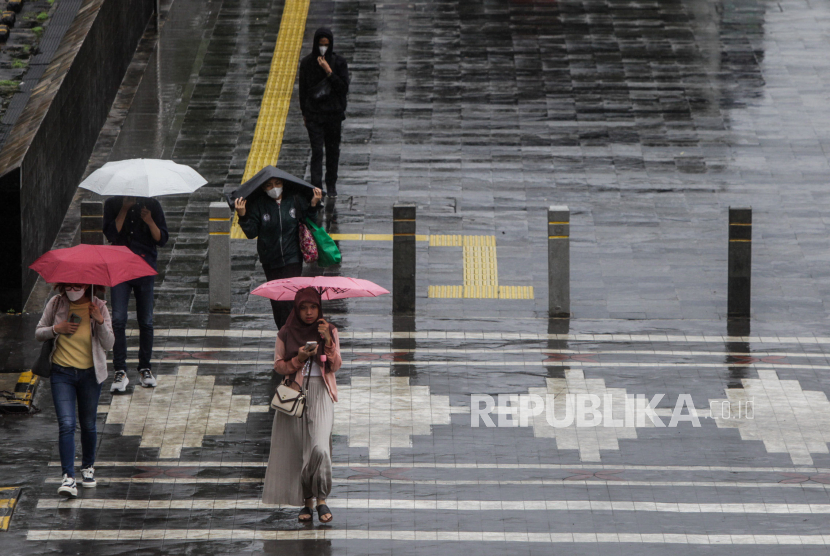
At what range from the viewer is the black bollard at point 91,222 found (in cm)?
1295

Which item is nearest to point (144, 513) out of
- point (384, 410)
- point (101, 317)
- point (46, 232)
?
point (101, 317)

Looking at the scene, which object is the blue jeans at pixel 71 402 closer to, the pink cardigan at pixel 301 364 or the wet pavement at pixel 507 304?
the wet pavement at pixel 507 304

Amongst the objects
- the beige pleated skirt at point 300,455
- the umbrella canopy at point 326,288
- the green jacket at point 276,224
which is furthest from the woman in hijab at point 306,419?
the green jacket at point 276,224

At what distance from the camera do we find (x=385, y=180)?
16453mm

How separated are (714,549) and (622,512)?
2.60 ft

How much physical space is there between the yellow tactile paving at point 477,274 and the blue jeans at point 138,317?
11.3 ft

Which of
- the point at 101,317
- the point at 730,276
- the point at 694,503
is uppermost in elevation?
the point at 101,317

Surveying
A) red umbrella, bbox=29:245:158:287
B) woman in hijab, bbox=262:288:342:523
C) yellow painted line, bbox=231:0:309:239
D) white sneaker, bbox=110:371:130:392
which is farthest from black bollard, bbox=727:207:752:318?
red umbrella, bbox=29:245:158:287

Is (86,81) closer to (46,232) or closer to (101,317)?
(46,232)

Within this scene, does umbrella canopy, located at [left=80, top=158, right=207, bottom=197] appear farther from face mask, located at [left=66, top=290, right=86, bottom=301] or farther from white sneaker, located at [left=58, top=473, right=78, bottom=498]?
white sneaker, located at [left=58, top=473, right=78, bottom=498]

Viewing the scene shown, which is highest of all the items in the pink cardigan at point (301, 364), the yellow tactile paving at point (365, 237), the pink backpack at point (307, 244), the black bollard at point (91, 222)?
the pink cardigan at point (301, 364)

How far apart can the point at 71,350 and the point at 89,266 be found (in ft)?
2.10

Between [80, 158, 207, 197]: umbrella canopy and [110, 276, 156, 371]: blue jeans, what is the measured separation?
0.96 metres

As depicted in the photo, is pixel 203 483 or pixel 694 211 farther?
pixel 694 211
